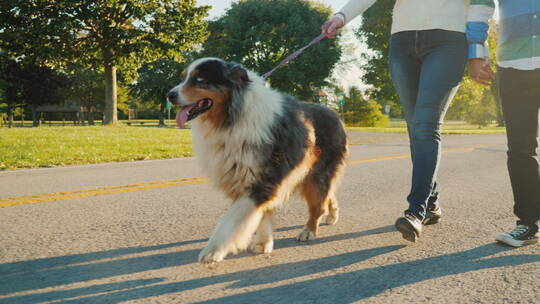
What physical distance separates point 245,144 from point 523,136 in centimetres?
215

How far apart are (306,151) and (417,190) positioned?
97 centimetres

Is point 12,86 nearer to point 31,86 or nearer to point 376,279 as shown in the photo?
point 31,86

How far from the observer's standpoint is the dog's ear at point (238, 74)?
344 centimetres

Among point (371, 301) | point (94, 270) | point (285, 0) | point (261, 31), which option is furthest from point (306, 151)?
point (285, 0)

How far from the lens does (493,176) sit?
23.5ft

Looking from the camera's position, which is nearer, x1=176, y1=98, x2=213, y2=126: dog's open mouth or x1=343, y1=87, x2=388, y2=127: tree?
x1=176, y1=98, x2=213, y2=126: dog's open mouth

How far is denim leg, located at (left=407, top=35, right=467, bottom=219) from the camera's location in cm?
366

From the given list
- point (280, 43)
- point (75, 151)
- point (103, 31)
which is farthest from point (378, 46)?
point (75, 151)

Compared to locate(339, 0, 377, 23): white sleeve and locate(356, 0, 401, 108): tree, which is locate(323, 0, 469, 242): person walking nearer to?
locate(339, 0, 377, 23): white sleeve

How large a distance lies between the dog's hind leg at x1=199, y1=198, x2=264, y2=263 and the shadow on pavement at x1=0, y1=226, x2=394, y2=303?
18cm

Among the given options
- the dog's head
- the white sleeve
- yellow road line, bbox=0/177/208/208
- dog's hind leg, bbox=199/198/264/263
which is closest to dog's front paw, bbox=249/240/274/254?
dog's hind leg, bbox=199/198/264/263

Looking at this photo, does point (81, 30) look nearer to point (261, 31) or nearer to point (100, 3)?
point (100, 3)

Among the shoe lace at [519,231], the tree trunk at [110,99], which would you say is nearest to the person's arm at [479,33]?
the shoe lace at [519,231]

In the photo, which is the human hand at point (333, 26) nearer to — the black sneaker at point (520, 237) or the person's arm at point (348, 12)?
the person's arm at point (348, 12)
